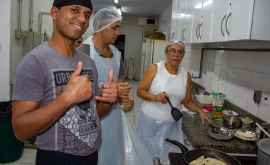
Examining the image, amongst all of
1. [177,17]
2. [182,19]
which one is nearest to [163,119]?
[182,19]

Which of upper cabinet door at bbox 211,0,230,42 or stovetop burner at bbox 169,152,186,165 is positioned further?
upper cabinet door at bbox 211,0,230,42

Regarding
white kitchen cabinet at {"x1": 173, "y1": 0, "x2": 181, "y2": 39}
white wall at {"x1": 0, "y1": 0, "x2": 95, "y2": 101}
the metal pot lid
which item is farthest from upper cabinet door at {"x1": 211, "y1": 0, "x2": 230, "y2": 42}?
white wall at {"x1": 0, "y1": 0, "x2": 95, "y2": 101}

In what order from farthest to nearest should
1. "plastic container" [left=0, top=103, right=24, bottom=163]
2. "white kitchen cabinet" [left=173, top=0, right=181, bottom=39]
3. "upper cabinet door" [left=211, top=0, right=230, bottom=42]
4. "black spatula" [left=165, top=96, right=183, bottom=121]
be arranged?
"white kitchen cabinet" [left=173, top=0, right=181, bottom=39], "plastic container" [left=0, top=103, right=24, bottom=163], "black spatula" [left=165, top=96, right=183, bottom=121], "upper cabinet door" [left=211, top=0, right=230, bottom=42]

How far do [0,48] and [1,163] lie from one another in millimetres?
1291

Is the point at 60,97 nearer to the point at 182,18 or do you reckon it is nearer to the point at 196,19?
the point at 196,19

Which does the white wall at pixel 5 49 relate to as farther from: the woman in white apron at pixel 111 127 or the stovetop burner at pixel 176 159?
the stovetop burner at pixel 176 159

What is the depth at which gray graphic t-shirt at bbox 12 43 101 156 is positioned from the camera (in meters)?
0.80

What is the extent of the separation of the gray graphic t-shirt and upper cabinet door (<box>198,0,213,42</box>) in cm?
134

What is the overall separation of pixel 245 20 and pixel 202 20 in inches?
32.5

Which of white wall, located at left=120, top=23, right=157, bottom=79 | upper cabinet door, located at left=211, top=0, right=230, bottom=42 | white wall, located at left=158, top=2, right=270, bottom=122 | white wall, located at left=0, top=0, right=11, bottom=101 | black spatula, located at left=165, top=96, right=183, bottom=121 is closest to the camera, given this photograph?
upper cabinet door, located at left=211, top=0, right=230, bottom=42

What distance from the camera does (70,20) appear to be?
94cm

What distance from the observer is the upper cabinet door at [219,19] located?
5.22ft

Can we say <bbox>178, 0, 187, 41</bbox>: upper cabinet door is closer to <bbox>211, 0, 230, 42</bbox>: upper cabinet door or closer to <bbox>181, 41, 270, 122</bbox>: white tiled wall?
<bbox>181, 41, 270, 122</bbox>: white tiled wall

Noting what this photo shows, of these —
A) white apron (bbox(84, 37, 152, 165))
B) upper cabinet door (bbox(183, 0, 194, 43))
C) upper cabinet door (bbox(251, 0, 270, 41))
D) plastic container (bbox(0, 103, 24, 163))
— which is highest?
upper cabinet door (bbox(183, 0, 194, 43))
